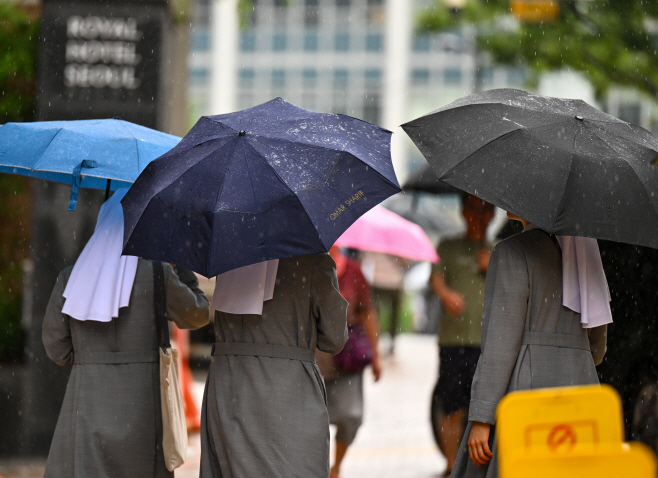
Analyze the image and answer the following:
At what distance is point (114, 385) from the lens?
191 inches

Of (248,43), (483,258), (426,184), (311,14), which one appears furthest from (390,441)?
(311,14)

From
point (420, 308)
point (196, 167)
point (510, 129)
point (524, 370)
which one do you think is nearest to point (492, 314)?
point (524, 370)

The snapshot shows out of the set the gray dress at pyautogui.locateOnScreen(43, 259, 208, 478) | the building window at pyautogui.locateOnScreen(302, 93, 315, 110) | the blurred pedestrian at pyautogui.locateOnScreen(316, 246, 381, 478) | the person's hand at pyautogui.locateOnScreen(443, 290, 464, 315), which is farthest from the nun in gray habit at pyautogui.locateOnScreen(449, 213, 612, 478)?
the building window at pyautogui.locateOnScreen(302, 93, 315, 110)

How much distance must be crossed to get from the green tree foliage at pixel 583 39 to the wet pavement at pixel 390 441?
224 inches

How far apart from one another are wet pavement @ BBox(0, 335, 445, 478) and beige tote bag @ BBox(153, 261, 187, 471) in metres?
3.18

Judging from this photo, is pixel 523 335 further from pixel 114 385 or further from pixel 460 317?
pixel 460 317

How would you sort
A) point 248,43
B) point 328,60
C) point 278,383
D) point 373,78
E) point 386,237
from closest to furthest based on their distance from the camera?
point 278,383, point 386,237, point 328,60, point 248,43, point 373,78

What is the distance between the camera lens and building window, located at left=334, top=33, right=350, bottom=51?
5109 centimetres

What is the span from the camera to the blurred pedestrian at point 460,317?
21.4 ft

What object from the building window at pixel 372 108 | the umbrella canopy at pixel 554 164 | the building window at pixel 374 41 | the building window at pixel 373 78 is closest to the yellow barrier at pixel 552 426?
the umbrella canopy at pixel 554 164

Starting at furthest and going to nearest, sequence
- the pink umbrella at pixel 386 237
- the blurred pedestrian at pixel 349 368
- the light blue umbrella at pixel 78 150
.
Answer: the pink umbrella at pixel 386 237 → the blurred pedestrian at pixel 349 368 → the light blue umbrella at pixel 78 150

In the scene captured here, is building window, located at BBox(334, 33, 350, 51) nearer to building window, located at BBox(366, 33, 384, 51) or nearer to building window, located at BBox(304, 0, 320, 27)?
building window, located at BBox(366, 33, 384, 51)

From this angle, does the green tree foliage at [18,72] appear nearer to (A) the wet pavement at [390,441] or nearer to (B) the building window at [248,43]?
(A) the wet pavement at [390,441]

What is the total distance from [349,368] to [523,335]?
2.57 metres
